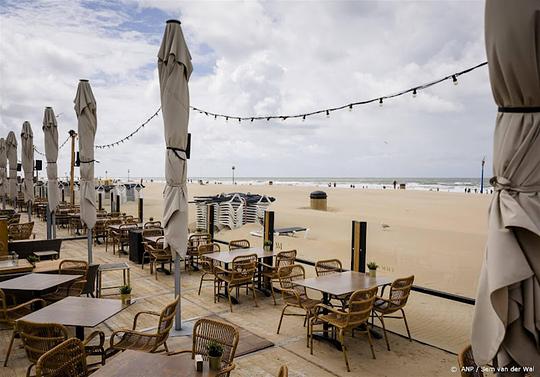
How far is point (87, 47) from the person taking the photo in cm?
1148

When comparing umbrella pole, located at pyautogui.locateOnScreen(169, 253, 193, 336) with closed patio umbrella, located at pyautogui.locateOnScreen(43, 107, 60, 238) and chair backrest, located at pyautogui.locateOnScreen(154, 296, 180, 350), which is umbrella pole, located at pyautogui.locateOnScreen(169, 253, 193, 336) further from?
closed patio umbrella, located at pyautogui.locateOnScreen(43, 107, 60, 238)

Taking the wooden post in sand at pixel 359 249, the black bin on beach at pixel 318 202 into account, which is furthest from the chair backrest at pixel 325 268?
the black bin on beach at pixel 318 202

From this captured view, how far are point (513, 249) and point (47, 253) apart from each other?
8080mm

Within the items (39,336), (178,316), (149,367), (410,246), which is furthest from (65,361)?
(410,246)

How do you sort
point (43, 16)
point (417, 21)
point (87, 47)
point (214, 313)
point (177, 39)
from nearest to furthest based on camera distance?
point (177, 39)
point (214, 313)
point (417, 21)
point (43, 16)
point (87, 47)

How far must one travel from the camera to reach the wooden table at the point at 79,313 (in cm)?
362

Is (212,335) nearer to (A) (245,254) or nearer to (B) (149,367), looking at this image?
(B) (149,367)

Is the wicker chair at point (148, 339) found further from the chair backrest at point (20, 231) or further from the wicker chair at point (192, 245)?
the chair backrest at point (20, 231)

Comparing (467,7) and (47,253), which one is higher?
(467,7)

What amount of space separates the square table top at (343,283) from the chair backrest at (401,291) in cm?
21

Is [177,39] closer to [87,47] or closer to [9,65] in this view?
[87,47]

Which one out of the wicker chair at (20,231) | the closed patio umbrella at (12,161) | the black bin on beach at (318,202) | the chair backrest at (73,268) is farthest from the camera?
the black bin on beach at (318,202)

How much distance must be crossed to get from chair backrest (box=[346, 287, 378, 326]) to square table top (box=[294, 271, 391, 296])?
23cm

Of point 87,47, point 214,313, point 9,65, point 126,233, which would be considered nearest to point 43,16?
point 87,47
